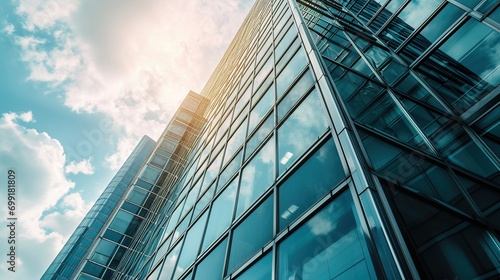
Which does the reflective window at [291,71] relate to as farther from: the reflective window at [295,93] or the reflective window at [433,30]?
the reflective window at [433,30]

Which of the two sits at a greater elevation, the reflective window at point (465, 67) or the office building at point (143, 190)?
the office building at point (143, 190)

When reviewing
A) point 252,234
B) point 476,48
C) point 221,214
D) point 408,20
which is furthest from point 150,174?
point 476,48

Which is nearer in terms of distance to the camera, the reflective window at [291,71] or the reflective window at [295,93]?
the reflective window at [295,93]

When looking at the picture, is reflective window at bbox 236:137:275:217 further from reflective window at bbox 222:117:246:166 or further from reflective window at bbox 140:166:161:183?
reflective window at bbox 140:166:161:183

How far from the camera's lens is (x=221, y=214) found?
775 centimetres

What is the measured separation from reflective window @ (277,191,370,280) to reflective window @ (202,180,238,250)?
290 cm

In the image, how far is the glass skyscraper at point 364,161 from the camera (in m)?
3.44

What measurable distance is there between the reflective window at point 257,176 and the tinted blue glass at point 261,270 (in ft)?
5.20

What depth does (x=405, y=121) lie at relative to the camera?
5.75m

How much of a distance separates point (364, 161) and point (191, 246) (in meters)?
6.44

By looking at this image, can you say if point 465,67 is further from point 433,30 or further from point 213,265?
point 213,265

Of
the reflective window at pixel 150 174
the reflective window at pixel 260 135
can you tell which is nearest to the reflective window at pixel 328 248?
the reflective window at pixel 260 135

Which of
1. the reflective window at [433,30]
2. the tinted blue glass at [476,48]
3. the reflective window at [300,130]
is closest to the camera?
the reflective window at [300,130]

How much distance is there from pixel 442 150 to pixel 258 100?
19.4ft
